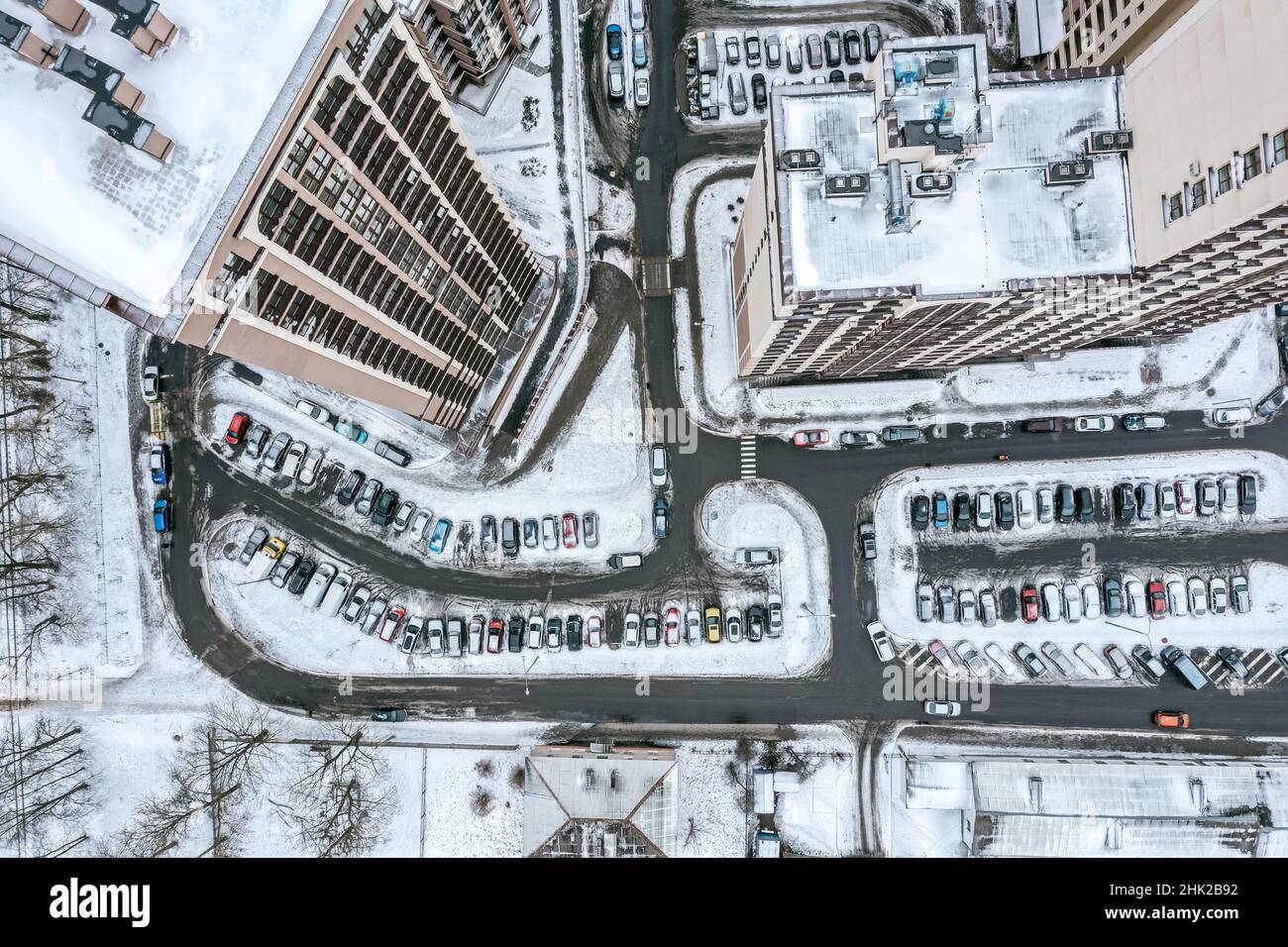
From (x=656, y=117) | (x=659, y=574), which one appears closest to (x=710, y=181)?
(x=656, y=117)

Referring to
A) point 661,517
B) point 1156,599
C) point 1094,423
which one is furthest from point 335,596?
point 1156,599

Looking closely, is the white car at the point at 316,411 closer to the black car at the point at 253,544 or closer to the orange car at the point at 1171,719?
the black car at the point at 253,544

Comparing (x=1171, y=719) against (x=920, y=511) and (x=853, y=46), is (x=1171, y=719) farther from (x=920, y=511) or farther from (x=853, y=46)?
(x=853, y=46)

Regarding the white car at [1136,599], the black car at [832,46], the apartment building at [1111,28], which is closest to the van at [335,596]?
the black car at [832,46]

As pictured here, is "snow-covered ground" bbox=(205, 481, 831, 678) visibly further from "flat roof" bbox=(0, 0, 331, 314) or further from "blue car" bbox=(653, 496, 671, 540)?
"flat roof" bbox=(0, 0, 331, 314)

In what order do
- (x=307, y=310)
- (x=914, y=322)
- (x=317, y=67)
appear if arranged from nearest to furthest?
(x=317, y=67) → (x=307, y=310) → (x=914, y=322)

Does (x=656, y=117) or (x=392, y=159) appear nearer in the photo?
(x=392, y=159)

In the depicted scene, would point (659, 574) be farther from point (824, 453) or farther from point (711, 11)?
point (711, 11)

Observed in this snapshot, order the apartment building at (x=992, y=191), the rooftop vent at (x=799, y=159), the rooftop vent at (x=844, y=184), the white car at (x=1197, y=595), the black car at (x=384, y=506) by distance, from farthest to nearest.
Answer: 1. the black car at (x=384, y=506)
2. the white car at (x=1197, y=595)
3. the rooftop vent at (x=799, y=159)
4. the rooftop vent at (x=844, y=184)
5. the apartment building at (x=992, y=191)
